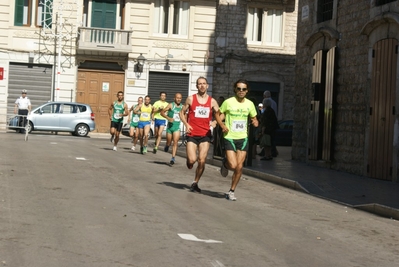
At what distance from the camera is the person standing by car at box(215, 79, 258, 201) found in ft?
42.9

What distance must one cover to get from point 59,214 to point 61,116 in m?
26.8

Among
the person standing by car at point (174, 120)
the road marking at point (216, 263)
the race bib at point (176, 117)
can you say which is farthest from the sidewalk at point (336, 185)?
the road marking at point (216, 263)

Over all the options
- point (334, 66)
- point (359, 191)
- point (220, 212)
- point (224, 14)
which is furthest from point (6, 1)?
point (220, 212)

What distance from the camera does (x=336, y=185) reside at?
16.3 metres

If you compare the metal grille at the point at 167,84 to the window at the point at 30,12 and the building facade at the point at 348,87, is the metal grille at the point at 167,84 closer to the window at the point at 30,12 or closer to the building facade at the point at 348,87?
the window at the point at 30,12

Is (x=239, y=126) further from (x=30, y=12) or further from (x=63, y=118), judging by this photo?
(x=30, y=12)

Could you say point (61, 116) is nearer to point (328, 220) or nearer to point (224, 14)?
point (224, 14)

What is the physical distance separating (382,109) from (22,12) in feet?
80.9

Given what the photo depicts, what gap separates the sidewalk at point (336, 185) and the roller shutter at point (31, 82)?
1947 cm

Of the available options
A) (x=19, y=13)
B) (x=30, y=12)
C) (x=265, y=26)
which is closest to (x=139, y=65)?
(x=30, y=12)

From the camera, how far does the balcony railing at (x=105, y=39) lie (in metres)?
39.2

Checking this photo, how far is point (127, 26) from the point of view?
4019 cm

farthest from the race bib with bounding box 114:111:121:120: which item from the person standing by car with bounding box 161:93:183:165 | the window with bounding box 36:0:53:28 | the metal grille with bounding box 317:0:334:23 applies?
the window with bounding box 36:0:53:28

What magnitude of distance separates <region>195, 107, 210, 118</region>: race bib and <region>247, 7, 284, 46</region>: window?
27.6m
